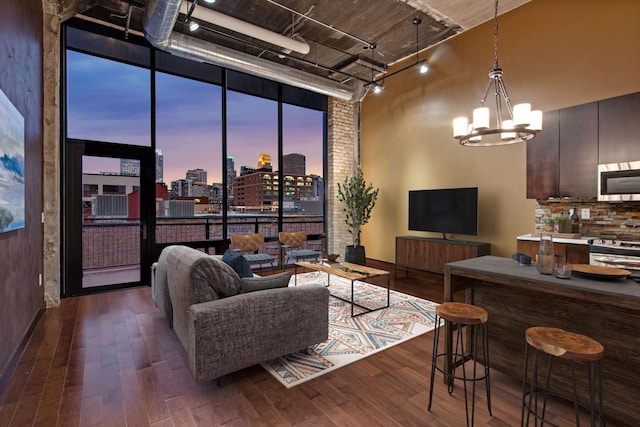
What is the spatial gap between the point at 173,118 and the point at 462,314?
5.24m

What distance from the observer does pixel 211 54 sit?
4.82m

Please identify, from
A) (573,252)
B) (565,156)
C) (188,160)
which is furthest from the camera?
(188,160)

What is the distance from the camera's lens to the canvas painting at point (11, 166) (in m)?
2.35

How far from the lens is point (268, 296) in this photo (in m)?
2.50

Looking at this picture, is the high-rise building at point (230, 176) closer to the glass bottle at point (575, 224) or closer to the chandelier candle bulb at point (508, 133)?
the chandelier candle bulb at point (508, 133)

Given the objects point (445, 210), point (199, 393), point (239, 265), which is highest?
point (445, 210)

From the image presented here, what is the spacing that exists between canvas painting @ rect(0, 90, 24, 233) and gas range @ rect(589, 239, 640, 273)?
5139 millimetres

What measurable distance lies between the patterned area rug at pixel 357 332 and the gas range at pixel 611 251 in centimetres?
181

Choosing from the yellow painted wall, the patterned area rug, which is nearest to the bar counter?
the patterned area rug

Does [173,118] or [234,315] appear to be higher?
[173,118]

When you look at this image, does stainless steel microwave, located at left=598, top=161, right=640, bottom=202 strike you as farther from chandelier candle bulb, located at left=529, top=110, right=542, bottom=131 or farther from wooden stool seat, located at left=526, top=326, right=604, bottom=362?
wooden stool seat, located at left=526, top=326, right=604, bottom=362

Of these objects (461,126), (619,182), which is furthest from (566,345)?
(619,182)

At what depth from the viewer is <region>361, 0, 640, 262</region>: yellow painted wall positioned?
3.98 metres

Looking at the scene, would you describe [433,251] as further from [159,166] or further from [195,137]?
[159,166]
